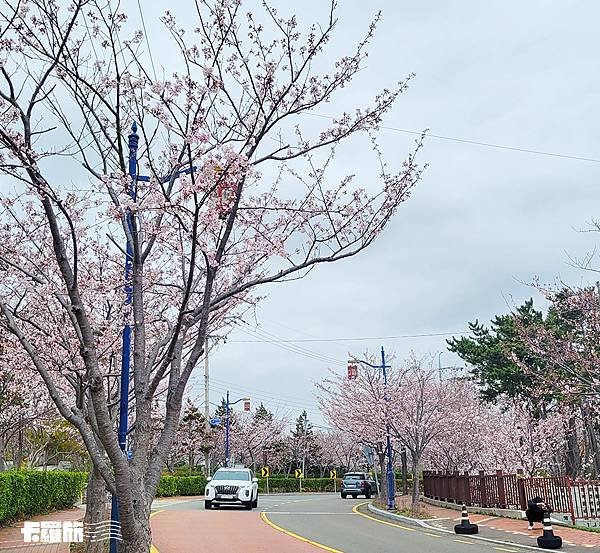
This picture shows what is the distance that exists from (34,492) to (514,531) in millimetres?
13419

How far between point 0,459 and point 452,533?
14718 millimetres

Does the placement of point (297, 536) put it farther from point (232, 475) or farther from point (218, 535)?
point (232, 475)

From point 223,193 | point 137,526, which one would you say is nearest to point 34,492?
point 137,526

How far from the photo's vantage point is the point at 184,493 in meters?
47.1

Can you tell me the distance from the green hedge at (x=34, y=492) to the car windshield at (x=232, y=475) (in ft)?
18.4

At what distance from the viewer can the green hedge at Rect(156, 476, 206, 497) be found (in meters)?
44.1

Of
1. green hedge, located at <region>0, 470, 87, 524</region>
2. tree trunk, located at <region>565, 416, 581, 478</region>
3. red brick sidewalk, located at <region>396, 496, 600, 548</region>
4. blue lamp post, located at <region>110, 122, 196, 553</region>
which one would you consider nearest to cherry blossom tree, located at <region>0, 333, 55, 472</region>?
green hedge, located at <region>0, 470, 87, 524</region>

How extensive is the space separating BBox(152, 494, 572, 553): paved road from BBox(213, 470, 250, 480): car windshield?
429 centimetres

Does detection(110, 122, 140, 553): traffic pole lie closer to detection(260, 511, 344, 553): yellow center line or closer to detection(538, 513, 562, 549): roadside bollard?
detection(260, 511, 344, 553): yellow center line

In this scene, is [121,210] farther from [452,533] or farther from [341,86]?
[452,533]

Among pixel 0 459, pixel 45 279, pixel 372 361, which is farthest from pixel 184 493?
pixel 45 279

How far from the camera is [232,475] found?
30281mm

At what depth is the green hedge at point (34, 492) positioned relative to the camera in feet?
59.3

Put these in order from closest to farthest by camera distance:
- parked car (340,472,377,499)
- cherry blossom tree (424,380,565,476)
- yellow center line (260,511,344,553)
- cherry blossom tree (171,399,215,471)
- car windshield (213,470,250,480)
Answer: yellow center line (260,511,344,553), car windshield (213,470,250,480), cherry blossom tree (424,380,565,476), parked car (340,472,377,499), cherry blossom tree (171,399,215,471)
